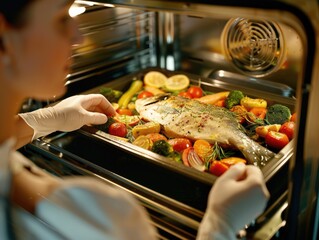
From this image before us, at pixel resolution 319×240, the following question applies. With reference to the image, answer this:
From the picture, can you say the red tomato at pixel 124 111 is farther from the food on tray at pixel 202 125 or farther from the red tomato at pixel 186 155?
the red tomato at pixel 186 155

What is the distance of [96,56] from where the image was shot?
2.11 m

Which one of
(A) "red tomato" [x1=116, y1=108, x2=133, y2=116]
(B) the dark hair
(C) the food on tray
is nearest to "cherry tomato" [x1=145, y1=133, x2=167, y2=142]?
(C) the food on tray

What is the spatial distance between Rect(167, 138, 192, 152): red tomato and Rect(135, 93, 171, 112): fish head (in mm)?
313

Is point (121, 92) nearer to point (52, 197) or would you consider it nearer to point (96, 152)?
point (96, 152)

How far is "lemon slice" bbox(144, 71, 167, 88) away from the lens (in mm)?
2068

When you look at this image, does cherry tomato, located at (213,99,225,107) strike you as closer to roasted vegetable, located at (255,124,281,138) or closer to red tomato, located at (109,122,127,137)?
roasted vegetable, located at (255,124,281,138)

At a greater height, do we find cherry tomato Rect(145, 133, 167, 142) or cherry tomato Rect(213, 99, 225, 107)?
cherry tomato Rect(213, 99, 225, 107)

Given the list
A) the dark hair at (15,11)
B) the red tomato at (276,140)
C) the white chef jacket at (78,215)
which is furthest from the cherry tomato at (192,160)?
the dark hair at (15,11)

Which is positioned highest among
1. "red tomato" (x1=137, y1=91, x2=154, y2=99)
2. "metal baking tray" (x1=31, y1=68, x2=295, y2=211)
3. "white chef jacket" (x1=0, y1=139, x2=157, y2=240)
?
"white chef jacket" (x1=0, y1=139, x2=157, y2=240)

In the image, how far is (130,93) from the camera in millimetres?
2002

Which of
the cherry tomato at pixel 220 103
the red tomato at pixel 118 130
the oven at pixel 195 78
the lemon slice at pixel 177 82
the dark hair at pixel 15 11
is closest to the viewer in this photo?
the dark hair at pixel 15 11

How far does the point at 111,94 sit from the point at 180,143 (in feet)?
1.80

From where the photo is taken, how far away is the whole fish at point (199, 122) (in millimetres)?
1441

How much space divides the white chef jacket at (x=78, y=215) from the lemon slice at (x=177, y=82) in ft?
4.05
